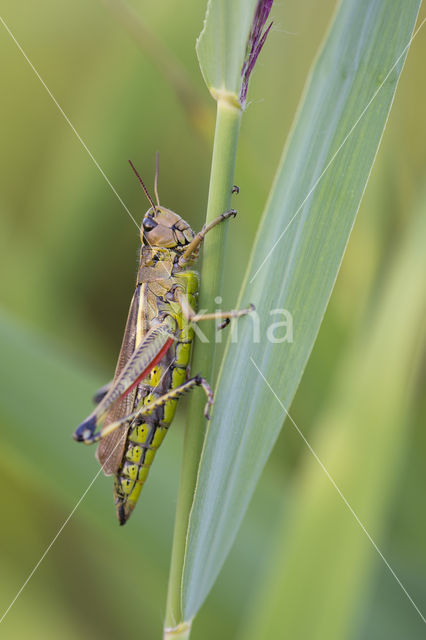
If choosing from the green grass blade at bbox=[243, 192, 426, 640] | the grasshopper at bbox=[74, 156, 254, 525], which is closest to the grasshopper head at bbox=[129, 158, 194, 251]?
the grasshopper at bbox=[74, 156, 254, 525]

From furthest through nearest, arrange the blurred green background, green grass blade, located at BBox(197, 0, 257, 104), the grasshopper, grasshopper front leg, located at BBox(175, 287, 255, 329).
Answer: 1. the blurred green background
2. the grasshopper
3. grasshopper front leg, located at BBox(175, 287, 255, 329)
4. green grass blade, located at BBox(197, 0, 257, 104)

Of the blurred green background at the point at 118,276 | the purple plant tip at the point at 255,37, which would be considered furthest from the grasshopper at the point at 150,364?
the purple plant tip at the point at 255,37

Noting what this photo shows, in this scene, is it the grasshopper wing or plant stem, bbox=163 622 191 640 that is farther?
the grasshopper wing

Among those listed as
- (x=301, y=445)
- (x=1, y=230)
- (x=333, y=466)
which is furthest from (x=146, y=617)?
(x=1, y=230)

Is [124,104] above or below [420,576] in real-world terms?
above

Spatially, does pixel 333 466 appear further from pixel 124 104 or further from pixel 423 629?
pixel 124 104

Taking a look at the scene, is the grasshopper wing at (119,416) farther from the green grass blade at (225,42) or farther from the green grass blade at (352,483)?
the green grass blade at (225,42)

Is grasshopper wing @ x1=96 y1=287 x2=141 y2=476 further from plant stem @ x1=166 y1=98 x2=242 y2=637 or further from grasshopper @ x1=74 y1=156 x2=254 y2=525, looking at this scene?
plant stem @ x1=166 y1=98 x2=242 y2=637

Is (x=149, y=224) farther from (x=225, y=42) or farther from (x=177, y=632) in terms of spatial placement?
(x=177, y=632)
